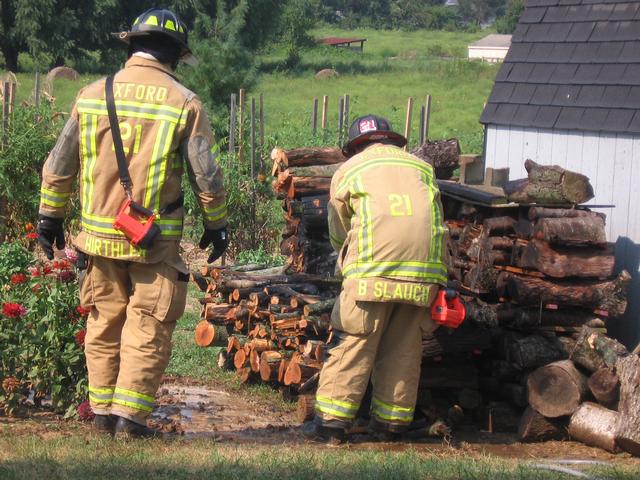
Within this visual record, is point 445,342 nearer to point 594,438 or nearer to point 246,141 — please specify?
point 594,438

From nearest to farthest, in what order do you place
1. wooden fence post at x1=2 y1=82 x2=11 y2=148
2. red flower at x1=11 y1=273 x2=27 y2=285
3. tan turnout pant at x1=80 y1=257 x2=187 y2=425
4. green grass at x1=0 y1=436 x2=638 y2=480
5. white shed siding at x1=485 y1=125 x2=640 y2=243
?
green grass at x1=0 y1=436 x2=638 y2=480
tan turnout pant at x1=80 y1=257 x2=187 y2=425
red flower at x1=11 y1=273 x2=27 y2=285
white shed siding at x1=485 y1=125 x2=640 y2=243
wooden fence post at x1=2 y1=82 x2=11 y2=148

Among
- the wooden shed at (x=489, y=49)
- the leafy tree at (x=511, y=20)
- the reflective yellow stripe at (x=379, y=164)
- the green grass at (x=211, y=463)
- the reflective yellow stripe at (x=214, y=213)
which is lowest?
the green grass at (x=211, y=463)

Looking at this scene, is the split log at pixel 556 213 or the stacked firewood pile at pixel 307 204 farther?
the stacked firewood pile at pixel 307 204

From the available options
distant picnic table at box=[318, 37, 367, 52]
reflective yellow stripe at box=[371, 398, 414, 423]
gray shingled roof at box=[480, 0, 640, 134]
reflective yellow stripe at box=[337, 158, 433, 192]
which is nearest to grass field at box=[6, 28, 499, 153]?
distant picnic table at box=[318, 37, 367, 52]

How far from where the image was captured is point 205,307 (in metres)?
8.58

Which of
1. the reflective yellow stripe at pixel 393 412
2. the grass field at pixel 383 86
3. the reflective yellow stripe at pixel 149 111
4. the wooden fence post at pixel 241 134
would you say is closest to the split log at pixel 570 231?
the reflective yellow stripe at pixel 393 412

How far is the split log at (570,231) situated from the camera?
737 centimetres

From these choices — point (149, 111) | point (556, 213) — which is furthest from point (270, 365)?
point (149, 111)

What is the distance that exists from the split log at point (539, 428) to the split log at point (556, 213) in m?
1.41

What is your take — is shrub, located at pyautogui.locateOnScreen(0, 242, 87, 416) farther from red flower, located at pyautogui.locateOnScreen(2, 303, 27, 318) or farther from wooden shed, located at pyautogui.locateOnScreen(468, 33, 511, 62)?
wooden shed, located at pyautogui.locateOnScreen(468, 33, 511, 62)

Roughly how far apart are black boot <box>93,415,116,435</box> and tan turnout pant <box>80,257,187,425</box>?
41mm

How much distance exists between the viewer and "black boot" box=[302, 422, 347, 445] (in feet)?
21.2

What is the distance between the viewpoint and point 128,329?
5.79 m

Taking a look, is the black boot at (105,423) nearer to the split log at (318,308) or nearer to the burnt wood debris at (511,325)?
the burnt wood debris at (511,325)
